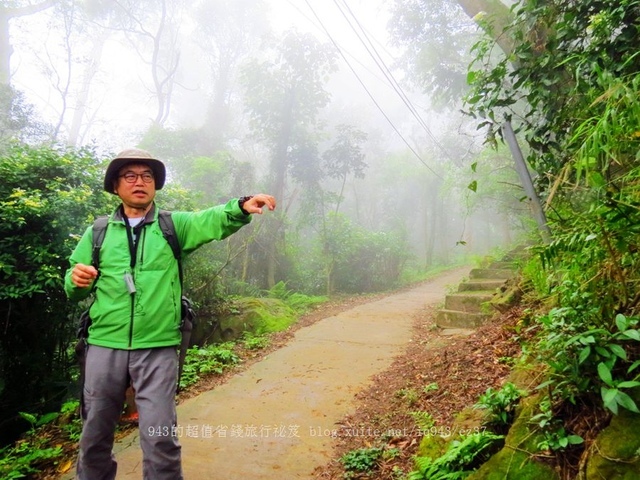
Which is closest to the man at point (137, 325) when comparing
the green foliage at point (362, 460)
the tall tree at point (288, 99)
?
the green foliage at point (362, 460)

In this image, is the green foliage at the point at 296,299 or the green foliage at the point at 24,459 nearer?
the green foliage at the point at 24,459

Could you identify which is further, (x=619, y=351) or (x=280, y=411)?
(x=280, y=411)

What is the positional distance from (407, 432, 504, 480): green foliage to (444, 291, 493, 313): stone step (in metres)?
3.94

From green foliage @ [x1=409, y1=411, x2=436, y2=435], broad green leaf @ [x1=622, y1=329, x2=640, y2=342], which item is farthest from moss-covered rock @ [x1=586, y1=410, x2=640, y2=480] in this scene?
green foliage @ [x1=409, y1=411, x2=436, y2=435]

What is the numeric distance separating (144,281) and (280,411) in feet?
6.66

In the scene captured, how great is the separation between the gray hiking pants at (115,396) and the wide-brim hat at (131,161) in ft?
3.23

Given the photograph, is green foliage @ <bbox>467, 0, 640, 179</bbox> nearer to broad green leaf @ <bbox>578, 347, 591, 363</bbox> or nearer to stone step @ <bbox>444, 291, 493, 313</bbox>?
broad green leaf @ <bbox>578, 347, 591, 363</bbox>

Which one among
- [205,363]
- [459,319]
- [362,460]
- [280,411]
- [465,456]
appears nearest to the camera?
[465,456]

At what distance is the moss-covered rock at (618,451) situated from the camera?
1286mm

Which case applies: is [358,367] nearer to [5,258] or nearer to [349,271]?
[5,258]

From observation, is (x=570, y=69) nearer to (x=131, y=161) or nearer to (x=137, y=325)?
(x=131, y=161)

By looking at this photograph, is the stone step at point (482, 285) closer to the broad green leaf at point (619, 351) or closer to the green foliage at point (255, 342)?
the green foliage at point (255, 342)

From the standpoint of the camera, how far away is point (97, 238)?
2072mm

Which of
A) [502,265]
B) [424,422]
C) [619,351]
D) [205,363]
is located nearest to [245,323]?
[205,363]
